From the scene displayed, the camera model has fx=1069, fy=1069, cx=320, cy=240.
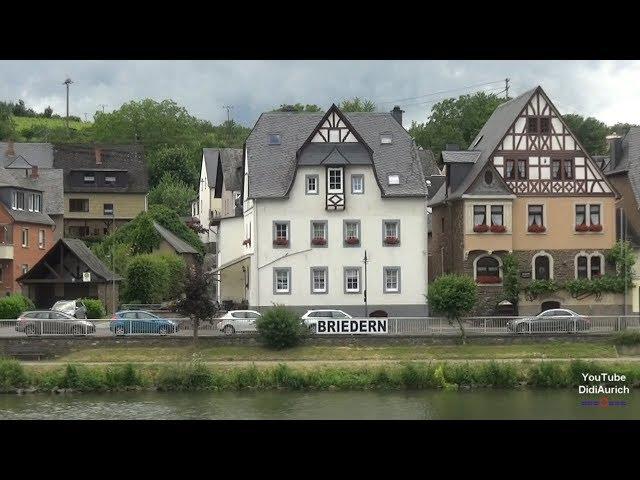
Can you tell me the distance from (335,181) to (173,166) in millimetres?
62784

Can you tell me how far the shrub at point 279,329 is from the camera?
4303 centimetres

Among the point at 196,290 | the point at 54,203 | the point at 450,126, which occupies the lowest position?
the point at 196,290

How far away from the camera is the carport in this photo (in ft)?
190

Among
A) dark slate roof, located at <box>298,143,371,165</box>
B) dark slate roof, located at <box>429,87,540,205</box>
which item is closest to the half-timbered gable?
dark slate roof, located at <box>429,87,540,205</box>

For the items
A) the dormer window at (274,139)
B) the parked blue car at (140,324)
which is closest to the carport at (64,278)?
the dormer window at (274,139)

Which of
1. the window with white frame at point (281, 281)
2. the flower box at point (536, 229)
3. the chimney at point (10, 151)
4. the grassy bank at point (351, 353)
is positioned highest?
the chimney at point (10, 151)

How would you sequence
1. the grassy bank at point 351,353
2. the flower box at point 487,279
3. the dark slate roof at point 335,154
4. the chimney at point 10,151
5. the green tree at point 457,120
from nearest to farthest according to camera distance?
the grassy bank at point 351,353
the dark slate roof at point 335,154
the flower box at point 487,279
the chimney at point 10,151
the green tree at point 457,120

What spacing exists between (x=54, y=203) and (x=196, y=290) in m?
32.9

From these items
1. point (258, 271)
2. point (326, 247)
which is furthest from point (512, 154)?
point (258, 271)

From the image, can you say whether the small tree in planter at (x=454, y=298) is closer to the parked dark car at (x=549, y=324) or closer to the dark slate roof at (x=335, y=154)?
the parked dark car at (x=549, y=324)

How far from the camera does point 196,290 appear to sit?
43688 millimetres

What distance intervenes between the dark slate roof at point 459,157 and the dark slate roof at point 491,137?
0.28m
